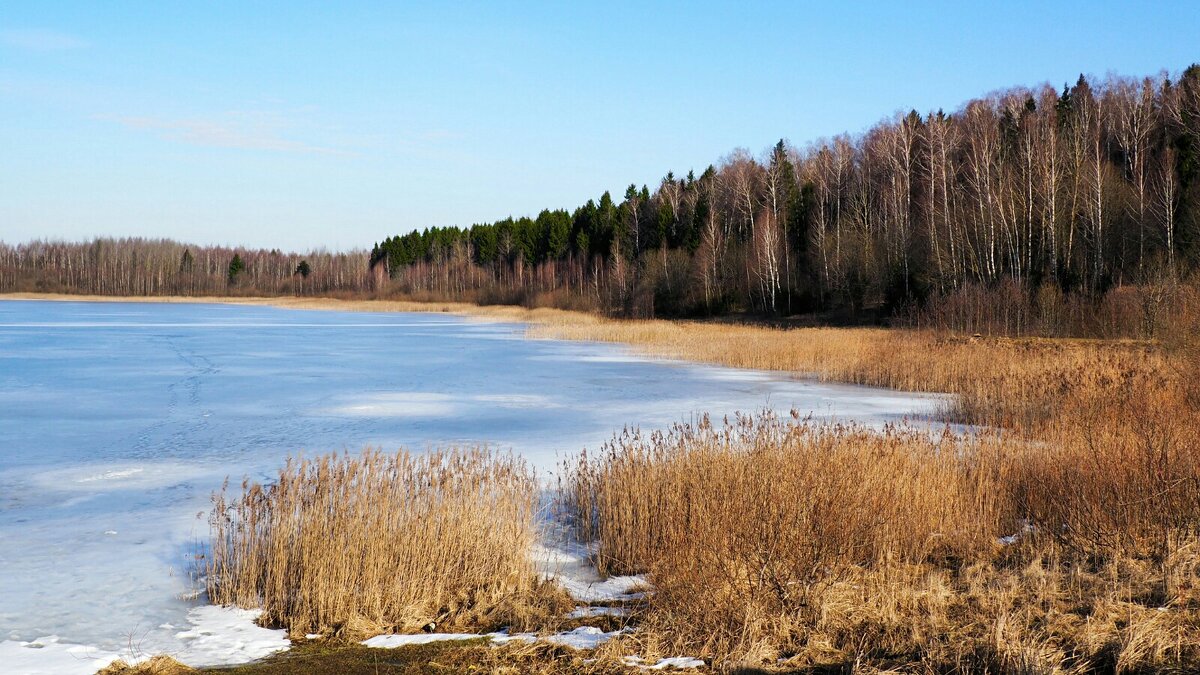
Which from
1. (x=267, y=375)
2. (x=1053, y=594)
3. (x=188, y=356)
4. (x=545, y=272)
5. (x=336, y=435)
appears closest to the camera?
(x=1053, y=594)

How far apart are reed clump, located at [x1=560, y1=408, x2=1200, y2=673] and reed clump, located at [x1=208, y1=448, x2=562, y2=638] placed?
98 cm

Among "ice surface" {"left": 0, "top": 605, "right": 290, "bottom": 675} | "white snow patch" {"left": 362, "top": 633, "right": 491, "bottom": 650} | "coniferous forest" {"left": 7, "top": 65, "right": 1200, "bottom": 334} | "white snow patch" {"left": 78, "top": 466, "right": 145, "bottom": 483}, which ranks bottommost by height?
"white snow patch" {"left": 362, "top": 633, "right": 491, "bottom": 650}

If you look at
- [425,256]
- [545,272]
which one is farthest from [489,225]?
[545,272]

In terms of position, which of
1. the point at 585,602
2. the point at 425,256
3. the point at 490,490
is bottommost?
the point at 585,602

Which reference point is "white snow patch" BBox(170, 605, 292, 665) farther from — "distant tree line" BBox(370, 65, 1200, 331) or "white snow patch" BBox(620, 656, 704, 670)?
"distant tree line" BBox(370, 65, 1200, 331)

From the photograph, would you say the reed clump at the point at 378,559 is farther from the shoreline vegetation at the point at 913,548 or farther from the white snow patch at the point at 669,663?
the white snow patch at the point at 669,663

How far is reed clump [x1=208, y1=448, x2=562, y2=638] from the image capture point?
563cm

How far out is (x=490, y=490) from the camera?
6.92 meters

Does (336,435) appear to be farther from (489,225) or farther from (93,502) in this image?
(489,225)

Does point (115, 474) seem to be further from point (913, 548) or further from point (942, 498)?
point (942, 498)

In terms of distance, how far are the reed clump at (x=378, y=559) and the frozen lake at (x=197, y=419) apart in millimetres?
605

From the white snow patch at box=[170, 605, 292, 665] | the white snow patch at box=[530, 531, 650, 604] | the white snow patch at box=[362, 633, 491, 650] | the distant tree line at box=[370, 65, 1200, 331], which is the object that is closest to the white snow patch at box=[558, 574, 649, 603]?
the white snow patch at box=[530, 531, 650, 604]

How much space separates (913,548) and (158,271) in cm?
13600

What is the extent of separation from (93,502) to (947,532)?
7663 mm
